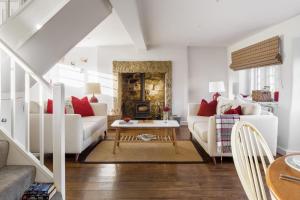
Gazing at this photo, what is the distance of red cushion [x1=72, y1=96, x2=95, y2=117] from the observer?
525cm

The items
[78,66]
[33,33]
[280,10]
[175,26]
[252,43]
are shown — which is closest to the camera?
[33,33]

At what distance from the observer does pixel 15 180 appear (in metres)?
1.99

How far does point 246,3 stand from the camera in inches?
133

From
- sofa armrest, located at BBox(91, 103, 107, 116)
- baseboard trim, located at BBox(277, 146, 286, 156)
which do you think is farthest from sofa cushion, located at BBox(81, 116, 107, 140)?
baseboard trim, located at BBox(277, 146, 286, 156)

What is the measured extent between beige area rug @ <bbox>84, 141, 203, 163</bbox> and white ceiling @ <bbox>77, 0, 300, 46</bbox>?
2.22m

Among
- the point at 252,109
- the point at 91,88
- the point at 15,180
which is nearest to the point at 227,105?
the point at 252,109

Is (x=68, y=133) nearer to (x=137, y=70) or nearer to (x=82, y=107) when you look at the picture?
(x=82, y=107)

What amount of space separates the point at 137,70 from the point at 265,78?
3323 millimetres

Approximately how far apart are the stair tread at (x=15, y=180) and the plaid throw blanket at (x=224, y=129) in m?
2.39

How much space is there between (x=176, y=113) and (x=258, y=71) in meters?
2.45

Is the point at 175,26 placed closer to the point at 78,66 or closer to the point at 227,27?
the point at 227,27

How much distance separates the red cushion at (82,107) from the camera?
17.2 feet

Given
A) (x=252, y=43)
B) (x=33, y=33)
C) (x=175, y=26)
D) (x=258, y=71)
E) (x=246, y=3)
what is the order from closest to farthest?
(x=33, y=33) → (x=246, y=3) → (x=175, y=26) → (x=252, y=43) → (x=258, y=71)

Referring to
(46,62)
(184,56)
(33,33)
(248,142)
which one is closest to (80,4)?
(33,33)
